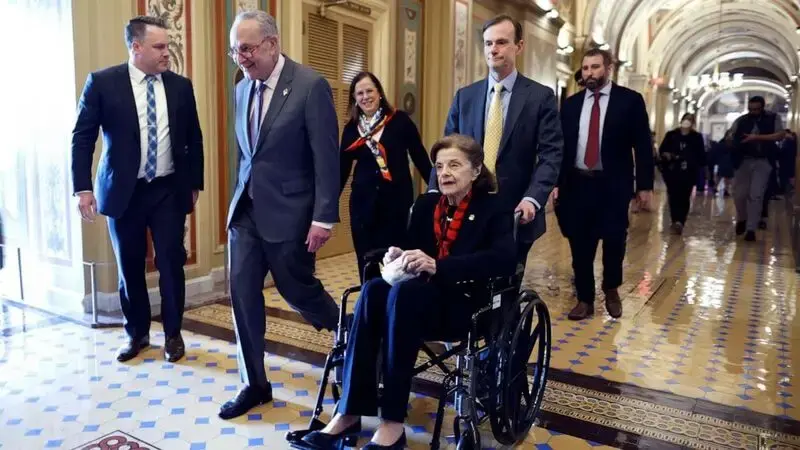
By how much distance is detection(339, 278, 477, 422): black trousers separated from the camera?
198 centimetres

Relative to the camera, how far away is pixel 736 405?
2.78 m

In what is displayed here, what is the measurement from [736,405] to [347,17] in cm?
467

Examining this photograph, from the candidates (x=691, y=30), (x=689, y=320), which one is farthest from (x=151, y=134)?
(x=691, y=30)

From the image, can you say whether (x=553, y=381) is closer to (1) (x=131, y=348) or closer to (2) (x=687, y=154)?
(1) (x=131, y=348)

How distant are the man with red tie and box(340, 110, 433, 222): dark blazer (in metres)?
1.05

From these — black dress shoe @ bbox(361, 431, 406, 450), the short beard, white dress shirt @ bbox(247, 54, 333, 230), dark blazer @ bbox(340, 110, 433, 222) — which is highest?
the short beard

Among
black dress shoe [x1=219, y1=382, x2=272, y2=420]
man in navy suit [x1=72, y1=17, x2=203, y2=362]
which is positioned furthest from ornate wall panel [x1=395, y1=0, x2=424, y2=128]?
black dress shoe [x1=219, y1=382, x2=272, y2=420]

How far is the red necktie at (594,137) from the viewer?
380 centimetres

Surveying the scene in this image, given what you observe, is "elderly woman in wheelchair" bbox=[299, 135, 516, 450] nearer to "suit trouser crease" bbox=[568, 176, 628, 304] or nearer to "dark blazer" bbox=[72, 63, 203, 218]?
"dark blazer" bbox=[72, 63, 203, 218]

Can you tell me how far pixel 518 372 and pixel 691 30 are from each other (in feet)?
70.0

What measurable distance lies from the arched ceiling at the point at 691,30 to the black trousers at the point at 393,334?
11668 mm

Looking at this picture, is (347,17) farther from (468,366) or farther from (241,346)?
(468,366)

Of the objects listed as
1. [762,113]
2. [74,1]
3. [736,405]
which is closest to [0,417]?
[74,1]

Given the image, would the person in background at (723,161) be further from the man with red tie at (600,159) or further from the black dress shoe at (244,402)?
the black dress shoe at (244,402)
